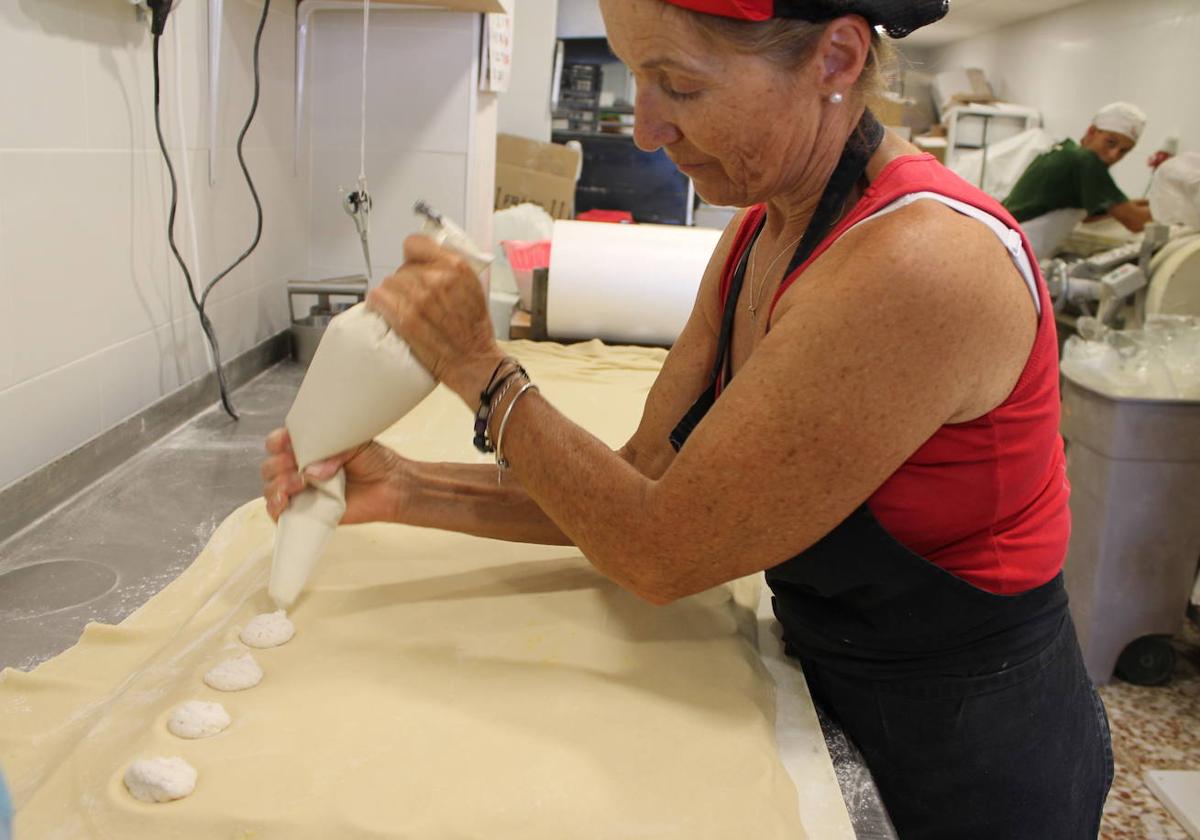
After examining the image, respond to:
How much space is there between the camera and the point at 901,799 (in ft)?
3.14

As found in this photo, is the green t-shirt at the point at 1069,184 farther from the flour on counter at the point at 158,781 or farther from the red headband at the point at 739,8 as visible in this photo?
the flour on counter at the point at 158,781

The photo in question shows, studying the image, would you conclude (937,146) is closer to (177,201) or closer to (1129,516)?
(1129,516)

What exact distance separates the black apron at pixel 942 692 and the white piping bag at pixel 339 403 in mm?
391

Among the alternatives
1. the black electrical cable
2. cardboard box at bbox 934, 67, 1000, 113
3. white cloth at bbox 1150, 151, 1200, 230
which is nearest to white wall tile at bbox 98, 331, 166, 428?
the black electrical cable

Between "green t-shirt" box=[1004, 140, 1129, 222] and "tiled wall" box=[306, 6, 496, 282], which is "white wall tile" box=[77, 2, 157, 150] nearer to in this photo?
"tiled wall" box=[306, 6, 496, 282]

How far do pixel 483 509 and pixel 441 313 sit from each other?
314 mm

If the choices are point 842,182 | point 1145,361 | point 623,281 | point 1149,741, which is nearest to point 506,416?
point 842,182

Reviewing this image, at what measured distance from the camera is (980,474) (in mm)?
865

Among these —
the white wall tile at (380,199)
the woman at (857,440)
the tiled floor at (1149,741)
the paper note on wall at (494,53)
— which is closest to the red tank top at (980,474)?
the woman at (857,440)

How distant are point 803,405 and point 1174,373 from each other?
205 cm

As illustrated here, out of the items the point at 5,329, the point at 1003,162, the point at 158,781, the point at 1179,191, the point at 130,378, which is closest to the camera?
the point at 158,781

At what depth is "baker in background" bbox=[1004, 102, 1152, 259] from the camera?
4375 mm

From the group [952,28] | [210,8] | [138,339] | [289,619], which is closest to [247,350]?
[138,339]

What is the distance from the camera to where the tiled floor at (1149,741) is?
214 cm
